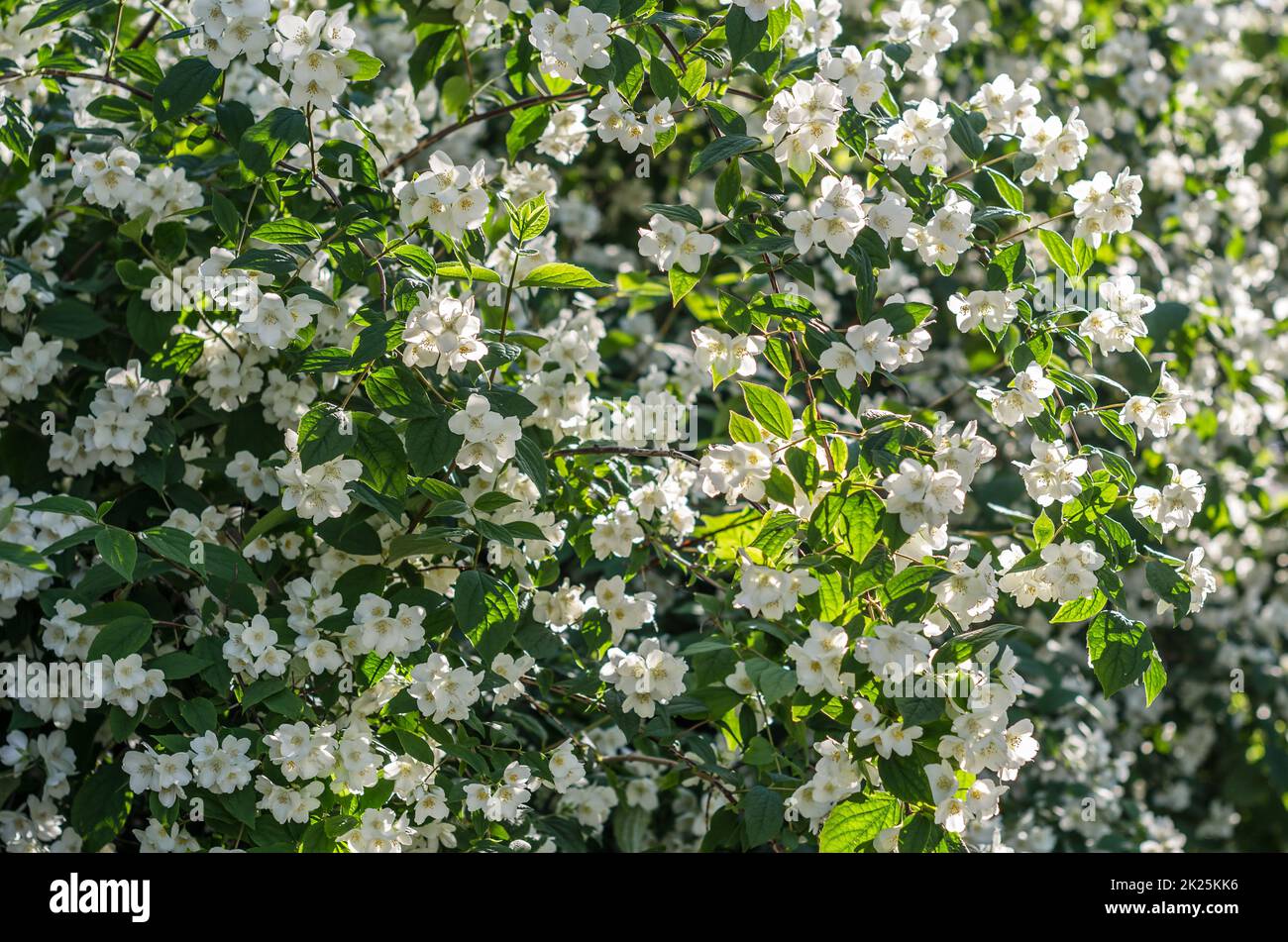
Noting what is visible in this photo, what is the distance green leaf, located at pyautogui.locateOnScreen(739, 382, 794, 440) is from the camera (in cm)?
170

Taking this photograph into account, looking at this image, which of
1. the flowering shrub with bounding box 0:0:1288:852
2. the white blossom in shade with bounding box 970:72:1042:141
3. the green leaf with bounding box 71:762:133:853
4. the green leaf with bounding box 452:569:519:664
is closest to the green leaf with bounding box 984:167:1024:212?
the flowering shrub with bounding box 0:0:1288:852

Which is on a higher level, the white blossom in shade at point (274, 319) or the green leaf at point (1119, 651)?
the white blossom in shade at point (274, 319)

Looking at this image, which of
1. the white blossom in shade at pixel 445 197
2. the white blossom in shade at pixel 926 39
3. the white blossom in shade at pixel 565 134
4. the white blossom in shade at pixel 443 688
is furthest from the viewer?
the white blossom in shade at pixel 565 134

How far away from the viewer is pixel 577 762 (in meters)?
1.97

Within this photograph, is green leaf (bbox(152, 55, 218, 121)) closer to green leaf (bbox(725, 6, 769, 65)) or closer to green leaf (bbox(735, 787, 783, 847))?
green leaf (bbox(725, 6, 769, 65))

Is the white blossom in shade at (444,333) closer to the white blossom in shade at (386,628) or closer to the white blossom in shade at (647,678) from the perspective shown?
the white blossom in shade at (386,628)

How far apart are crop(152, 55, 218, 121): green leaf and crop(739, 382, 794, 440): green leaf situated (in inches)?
34.3

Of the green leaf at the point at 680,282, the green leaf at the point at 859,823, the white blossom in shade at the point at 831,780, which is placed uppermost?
the green leaf at the point at 680,282

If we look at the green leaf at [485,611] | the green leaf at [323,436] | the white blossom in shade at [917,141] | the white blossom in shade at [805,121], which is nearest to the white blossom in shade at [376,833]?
the green leaf at [485,611]

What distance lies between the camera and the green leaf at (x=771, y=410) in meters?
1.70

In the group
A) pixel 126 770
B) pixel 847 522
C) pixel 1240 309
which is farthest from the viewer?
pixel 1240 309

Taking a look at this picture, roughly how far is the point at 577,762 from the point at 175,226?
1.08 m

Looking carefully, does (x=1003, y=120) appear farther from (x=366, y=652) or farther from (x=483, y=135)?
(x=483, y=135)
